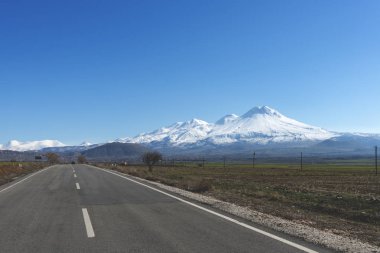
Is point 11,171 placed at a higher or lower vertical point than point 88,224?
lower

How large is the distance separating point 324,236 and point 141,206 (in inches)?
256

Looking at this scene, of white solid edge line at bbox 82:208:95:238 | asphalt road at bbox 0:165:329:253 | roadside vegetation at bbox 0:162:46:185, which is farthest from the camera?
roadside vegetation at bbox 0:162:46:185

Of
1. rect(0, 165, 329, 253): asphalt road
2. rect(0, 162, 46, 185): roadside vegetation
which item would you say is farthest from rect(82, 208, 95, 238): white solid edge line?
rect(0, 162, 46, 185): roadside vegetation

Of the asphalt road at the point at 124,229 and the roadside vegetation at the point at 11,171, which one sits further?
the roadside vegetation at the point at 11,171

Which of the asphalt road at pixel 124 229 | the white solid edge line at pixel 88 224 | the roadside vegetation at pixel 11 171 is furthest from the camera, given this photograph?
the roadside vegetation at pixel 11 171

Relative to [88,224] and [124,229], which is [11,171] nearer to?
[88,224]

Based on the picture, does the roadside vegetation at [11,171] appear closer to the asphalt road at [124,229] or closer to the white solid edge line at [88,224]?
the asphalt road at [124,229]

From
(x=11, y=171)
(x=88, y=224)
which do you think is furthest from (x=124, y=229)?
(x=11, y=171)

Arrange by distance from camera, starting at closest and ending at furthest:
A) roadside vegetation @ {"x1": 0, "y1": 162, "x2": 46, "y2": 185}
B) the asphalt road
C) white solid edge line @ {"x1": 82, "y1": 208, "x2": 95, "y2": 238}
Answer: the asphalt road < white solid edge line @ {"x1": 82, "y1": 208, "x2": 95, "y2": 238} < roadside vegetation @ {"x1": 0, "y1": 162, "x2": 46, "y2": 185}

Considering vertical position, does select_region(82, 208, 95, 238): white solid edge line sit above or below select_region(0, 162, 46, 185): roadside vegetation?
above

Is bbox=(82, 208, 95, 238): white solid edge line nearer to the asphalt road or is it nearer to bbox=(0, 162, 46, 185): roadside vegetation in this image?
the asphalt road

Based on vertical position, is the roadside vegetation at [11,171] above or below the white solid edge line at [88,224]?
below

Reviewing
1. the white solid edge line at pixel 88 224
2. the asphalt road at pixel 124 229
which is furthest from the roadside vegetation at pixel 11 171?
the white solid edge line at pixel 88 224

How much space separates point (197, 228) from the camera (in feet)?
31.9
